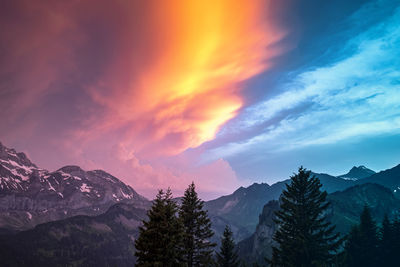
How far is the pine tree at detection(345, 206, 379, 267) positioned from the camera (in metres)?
46.0

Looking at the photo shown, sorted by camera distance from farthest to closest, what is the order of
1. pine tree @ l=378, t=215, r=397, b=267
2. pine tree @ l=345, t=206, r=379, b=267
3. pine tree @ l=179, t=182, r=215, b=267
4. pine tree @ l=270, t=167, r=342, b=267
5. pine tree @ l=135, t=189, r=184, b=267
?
pine tree @ l=378, t=215, r=397, b=267 → pine tree @ l=345, t=206, r=379, b=267 → pine tree @ l=270, t=167, r=342, b=267 → pine tree @ l=179, t=182, r=215, b=267 → pine tree @ l=135, t=189, r=184, b=267

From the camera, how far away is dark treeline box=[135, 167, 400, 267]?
2120cm

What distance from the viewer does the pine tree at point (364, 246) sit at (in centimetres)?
4600

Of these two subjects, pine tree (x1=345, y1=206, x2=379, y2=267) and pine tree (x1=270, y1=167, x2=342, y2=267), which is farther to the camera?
pine tree (x1=345, y1=206, x2=379, y2=267)

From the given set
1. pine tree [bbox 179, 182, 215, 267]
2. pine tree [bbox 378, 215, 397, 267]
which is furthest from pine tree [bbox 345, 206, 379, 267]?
pine tree [bbox 179, 182, 215, 267]

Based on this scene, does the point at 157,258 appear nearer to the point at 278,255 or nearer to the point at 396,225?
the point at 278,255

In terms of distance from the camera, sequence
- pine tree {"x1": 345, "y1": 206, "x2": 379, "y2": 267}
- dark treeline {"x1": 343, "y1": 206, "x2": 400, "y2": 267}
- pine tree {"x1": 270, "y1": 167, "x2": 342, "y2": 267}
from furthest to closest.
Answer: dark treeline {"x1": 343, "y1": 206, "x2": 400, "y2": 267}, pine tree {"x1": 345, "y1": 206, "x2": 379, "y2": 267}, pine tree {"x1": 270, "y1": 167, "x2": 342, "y2": 267}

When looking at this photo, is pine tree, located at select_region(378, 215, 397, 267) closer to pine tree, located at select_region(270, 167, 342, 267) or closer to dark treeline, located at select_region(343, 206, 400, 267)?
dark treeline, located at select_region(343, 206, 400, 267)

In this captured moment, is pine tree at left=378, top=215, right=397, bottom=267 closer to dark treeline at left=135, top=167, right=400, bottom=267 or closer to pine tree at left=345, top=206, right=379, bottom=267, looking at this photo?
dark treeline at left=135, top=167, right=400, bottom=267

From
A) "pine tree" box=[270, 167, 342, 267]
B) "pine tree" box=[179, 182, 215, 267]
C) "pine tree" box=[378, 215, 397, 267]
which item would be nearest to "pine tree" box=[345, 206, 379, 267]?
"pine tree" box=[378, 215, 397, 267]

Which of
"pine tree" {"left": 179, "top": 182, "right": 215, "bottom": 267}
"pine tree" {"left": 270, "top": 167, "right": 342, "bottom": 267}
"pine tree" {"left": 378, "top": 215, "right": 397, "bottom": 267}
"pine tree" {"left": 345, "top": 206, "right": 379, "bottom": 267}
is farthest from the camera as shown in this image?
"pine tree" {"left": 378, "top": 215, "right": 397, "bottom": 267}

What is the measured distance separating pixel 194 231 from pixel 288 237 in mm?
11952

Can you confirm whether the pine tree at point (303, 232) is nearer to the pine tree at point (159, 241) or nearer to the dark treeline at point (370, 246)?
the pine tree at point (159, 241)

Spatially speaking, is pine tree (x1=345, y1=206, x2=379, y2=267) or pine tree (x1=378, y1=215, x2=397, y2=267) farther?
pine tree (x1=378, y1=215, x2=397, y2=267)
